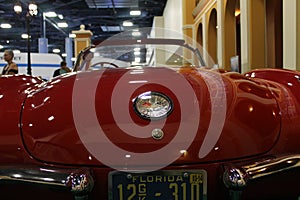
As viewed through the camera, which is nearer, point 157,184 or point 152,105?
point 157,184

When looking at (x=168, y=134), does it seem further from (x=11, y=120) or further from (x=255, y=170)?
(x=11, y=120)

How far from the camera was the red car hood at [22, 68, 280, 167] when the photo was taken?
1.42m

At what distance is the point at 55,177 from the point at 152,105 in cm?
45

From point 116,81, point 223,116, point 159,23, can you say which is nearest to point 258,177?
point 223,116

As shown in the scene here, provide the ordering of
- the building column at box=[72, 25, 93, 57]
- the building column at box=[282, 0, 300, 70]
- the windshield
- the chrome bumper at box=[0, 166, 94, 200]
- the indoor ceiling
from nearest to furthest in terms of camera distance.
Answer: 1. the chrome bumper at box=[0, 166, 94, 200]
2. the windshield
3. the building column at box=[282, 0, 300, 70]
4. the building column at box=[72, 25, 93, 57]
5. the indoor ceiling

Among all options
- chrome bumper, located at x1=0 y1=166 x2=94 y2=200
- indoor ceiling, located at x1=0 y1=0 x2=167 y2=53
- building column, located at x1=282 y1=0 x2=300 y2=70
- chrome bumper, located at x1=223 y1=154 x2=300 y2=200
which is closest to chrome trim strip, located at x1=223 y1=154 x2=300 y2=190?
chrome bumper, located at x1=223 y1=154 x2=300 y2=200

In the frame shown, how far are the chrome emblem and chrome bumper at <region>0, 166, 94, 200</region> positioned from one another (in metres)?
0.27

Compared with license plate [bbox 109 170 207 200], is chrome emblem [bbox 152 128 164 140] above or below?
above

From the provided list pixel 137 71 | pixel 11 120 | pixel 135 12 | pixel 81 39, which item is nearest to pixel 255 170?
pixel 137 71

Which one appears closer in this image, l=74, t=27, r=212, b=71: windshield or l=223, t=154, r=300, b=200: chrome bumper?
l=223, t=154, r=300, b=200: chrome bumper

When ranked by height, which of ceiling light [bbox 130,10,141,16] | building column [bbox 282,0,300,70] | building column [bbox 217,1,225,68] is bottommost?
building column [bbox 282,0,300,70]

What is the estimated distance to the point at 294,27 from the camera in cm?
443

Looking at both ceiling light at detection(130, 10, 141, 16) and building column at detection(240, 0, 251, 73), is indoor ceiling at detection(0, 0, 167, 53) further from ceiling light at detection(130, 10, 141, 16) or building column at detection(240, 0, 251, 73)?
building column at detection(240, 0, 251, 73)

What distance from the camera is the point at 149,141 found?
4.65ft
